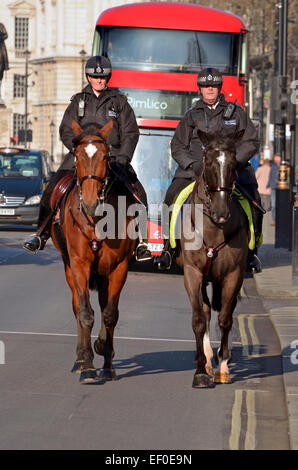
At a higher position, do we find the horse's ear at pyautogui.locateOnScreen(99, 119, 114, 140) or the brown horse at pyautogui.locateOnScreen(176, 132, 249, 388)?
the horse's ear at pyautogui.locateOnScreen(99, 119, 114, 140)

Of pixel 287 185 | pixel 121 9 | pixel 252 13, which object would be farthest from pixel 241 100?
pixel 252 13

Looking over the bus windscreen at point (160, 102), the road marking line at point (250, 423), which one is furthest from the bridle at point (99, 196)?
the bus windscreen at point (160, 102)

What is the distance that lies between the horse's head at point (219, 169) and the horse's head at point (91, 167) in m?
0.76

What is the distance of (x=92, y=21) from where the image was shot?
126m

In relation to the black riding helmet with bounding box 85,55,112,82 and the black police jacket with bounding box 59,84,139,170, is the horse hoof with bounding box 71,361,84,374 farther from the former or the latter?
the black riding helmet with bounding box 85,55,112,82

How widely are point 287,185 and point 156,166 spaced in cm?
528

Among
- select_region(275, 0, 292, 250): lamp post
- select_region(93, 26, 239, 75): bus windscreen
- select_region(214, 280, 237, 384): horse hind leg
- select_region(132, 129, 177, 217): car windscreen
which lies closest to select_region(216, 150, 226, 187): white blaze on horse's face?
select_region(214, 280, 237, 384): horse hind leg

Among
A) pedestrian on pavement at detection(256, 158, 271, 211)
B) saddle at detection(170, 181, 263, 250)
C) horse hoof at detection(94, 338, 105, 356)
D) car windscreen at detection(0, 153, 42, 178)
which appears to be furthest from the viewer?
pedestrian on pavement at detection(256, 158, 271, 211)

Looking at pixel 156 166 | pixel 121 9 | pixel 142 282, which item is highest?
pixel 121 9

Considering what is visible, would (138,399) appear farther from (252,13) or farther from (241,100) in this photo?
(252,13)

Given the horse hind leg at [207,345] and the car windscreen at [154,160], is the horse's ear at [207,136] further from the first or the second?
the car windscreen at [154,160]

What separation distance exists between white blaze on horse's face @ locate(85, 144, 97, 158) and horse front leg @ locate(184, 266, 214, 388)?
1188 millimetres

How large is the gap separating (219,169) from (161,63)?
13273 mm

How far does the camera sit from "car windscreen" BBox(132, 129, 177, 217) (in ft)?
70.6
